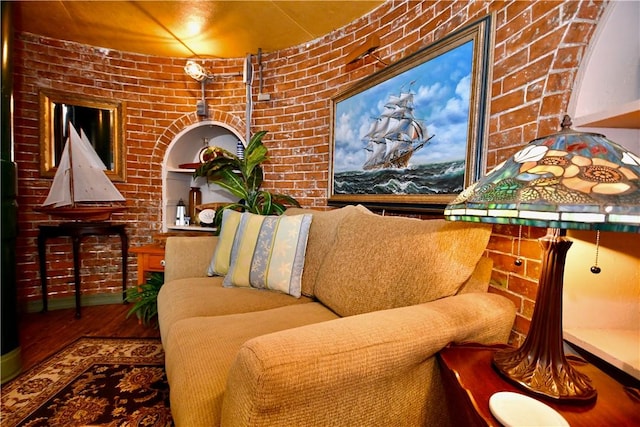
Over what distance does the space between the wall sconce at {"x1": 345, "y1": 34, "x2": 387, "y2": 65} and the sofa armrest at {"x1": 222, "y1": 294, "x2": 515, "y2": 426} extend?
1.63 m

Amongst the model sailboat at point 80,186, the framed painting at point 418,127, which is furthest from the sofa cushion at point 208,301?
the model sailboat at point 80,186

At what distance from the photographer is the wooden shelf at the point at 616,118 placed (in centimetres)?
75

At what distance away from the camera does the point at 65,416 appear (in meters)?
1.40

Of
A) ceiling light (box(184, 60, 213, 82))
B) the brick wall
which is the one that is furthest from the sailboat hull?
ceiling light (box(184, 60, 213, 82))

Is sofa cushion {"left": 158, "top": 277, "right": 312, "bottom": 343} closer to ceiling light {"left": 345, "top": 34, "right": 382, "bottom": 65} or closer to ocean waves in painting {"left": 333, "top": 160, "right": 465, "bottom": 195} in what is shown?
ocean waves in painting {"left": 333, "top": 160, "right": 465, "bottom": 195}

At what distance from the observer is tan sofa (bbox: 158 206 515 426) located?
61 centimetres

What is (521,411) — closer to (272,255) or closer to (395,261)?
(395,261)

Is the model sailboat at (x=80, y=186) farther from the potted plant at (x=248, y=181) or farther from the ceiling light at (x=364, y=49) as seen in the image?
the ceiling light at (x=364, y=49)

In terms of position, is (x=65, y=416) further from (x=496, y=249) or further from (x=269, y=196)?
(x=496, y=249)

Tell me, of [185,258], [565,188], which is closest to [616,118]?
[565,188]

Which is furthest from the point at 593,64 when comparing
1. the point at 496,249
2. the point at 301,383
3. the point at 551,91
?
the point at 301,383

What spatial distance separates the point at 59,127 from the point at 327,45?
2.39 meters

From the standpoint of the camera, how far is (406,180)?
1739 millimetres

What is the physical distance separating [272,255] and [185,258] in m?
0.66
